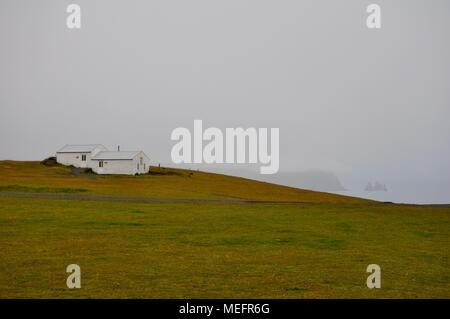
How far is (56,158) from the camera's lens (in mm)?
116875

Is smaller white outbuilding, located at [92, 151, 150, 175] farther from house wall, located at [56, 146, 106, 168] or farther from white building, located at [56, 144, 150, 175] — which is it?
house wall, located at [56, 146, 106, 168]

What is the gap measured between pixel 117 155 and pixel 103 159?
3061 millimetres

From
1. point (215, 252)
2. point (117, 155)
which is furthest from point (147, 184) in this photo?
point (215, 252)

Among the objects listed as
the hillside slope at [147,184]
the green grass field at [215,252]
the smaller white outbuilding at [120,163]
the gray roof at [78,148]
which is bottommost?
the green grass field at [215,252]

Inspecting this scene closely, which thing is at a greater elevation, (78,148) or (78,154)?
(78,148)

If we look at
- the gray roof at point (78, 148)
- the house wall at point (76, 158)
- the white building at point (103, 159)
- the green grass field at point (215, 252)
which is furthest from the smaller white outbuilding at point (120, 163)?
the green grass field at point (215, 252)

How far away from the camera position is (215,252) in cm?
2388

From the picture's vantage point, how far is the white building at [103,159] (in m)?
105

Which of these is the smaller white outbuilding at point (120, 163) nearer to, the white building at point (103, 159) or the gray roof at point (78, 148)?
A: the white building at point (103, 159)

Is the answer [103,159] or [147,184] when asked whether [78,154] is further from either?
[147,184]

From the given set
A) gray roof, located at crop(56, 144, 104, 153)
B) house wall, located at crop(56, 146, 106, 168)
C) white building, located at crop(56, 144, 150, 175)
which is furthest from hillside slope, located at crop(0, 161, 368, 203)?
gray roof, located at crop(56, 144, 104, 153)
